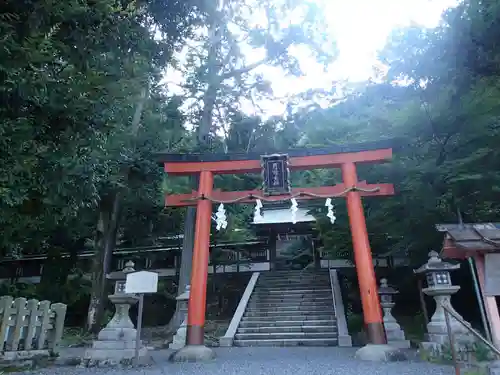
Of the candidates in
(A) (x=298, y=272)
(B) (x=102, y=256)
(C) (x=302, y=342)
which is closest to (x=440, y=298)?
(C) (x=302, y=342)

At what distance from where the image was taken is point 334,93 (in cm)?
1386

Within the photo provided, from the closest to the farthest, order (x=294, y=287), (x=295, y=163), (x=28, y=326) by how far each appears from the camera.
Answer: (x=28, y=326) < (x=295, y=163) < (x=294, y=287)

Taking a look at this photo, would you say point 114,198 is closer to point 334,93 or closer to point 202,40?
point 202,40

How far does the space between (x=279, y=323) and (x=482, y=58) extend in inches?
320

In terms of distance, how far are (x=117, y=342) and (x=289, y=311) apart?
5821 mm

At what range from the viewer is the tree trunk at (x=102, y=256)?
12.3m

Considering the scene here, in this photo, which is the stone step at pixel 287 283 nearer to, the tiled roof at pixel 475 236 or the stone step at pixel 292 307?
the stone step at pixel 292 307

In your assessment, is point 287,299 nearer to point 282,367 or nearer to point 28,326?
point 282,367

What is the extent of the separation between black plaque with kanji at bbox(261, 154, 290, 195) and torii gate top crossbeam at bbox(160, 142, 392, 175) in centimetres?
19

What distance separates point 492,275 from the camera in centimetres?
461

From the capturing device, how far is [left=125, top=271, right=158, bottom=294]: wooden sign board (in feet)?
20.5

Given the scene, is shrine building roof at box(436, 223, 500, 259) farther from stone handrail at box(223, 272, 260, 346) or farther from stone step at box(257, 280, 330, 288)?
stone step at box(257, 280, 330, 288)

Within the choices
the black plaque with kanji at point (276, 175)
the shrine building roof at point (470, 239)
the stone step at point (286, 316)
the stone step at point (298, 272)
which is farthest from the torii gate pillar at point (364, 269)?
the stone step at point (298, 272)

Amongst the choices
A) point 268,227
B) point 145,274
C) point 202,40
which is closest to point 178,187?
point 268,227
